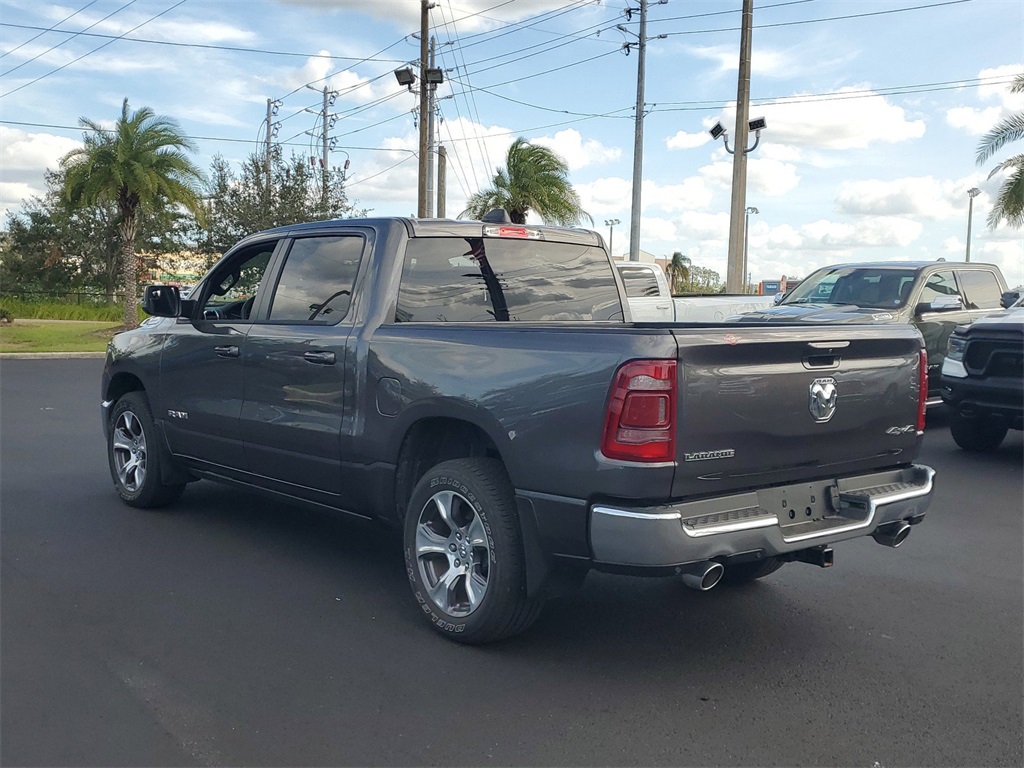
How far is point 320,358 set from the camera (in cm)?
517

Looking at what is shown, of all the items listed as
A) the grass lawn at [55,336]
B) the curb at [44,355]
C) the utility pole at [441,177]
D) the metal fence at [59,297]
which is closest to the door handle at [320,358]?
the curb at [44,355]

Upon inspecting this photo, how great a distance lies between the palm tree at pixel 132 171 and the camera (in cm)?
2677

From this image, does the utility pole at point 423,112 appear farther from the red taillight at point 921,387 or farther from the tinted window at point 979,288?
the red taillight at point 921,387

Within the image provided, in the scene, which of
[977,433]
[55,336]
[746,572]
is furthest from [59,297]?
[746,572]

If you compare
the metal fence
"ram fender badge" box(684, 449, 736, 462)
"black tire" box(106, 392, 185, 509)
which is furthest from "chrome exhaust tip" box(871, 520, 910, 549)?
the metal fence

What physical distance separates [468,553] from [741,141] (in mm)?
18117

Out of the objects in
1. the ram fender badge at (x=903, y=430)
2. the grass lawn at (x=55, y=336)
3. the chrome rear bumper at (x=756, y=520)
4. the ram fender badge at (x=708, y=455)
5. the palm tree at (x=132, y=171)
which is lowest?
the grass lawn at (x=55, y=336)

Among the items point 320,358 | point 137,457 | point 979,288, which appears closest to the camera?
point 320,358

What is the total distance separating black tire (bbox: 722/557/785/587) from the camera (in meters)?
5.18

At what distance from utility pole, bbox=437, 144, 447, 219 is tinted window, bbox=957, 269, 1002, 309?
22.9m

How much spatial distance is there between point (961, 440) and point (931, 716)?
7.01 meters

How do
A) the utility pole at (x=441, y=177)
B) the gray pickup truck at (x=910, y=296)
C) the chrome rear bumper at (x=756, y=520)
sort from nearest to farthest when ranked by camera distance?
1. the chrome rear bumper at (x=756, y=520)
2. the gray pickup truck at (x=910, y=296)
3. the utility pole at (x=441, y=177)

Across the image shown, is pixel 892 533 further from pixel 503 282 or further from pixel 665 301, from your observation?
pixel 665 301

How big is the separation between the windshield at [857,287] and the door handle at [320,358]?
816 cm
